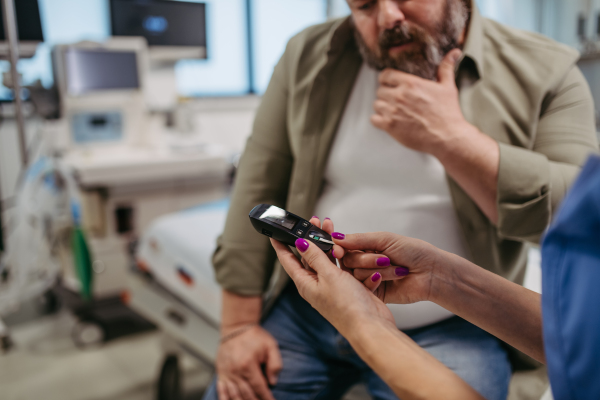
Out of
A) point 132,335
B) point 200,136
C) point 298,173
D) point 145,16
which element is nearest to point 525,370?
point 298,173

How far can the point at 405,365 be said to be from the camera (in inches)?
15.5

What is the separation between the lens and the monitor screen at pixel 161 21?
2565mm

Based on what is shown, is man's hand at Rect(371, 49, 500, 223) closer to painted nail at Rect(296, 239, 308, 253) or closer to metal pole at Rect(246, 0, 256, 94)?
painted nail at Rect(296, 239, 308, 253)

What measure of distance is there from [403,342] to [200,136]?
10.3 feet

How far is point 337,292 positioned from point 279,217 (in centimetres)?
9

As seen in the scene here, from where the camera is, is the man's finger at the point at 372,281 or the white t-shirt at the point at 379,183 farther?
the white t-shirt at the point at 379,183

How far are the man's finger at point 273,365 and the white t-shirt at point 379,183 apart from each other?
30cm

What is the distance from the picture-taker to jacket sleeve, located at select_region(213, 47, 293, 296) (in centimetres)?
87

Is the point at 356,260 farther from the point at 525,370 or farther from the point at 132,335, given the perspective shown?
the point at 132,335

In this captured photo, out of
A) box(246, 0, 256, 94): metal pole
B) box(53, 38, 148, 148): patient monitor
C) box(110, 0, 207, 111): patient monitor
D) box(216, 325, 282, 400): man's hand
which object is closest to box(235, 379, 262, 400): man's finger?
box(216, 325, 282, 400): man's hand

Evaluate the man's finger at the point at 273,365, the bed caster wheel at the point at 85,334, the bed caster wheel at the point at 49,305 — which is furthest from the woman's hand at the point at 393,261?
the bed caster wheel at the point at 49,305

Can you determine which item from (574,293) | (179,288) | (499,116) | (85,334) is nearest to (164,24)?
(85,334)

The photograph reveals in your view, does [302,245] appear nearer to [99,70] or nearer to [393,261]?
[393,261]

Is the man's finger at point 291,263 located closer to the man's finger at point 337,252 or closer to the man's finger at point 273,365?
the man's finger at point 337,252
